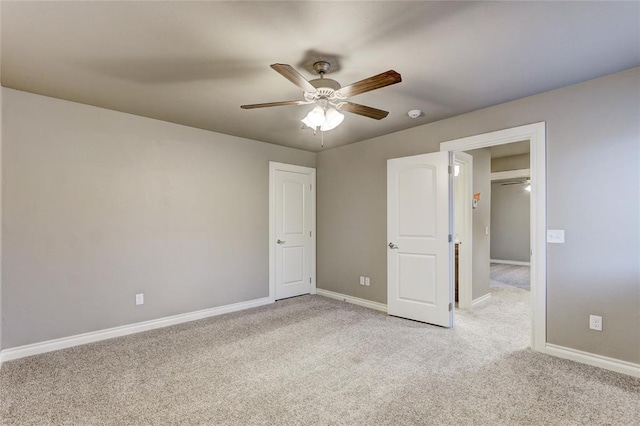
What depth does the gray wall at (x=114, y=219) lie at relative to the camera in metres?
2.96

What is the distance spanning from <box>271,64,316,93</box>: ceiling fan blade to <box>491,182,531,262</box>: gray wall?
27.2 feet

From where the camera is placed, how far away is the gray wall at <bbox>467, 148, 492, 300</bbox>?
4.66 m

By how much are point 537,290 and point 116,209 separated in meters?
4.44

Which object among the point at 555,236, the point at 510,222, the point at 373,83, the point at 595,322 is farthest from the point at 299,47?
the point at 510,222

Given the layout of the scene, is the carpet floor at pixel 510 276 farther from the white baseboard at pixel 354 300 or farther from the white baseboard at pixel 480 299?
the white baseboard at pixel 354 300

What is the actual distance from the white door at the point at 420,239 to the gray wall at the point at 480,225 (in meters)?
1.17

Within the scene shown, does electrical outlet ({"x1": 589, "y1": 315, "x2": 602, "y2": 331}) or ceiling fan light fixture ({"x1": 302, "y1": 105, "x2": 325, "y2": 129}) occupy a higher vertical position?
ceiling fan light fixture ({"x1": 302, "y1": 105, "x2": 325, "y2": 129})

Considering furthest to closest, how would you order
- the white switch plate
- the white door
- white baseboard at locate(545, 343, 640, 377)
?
the white door, the white switch plate, white baseboard at locate(545, 343, 640, 377)

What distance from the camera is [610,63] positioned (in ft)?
7.95

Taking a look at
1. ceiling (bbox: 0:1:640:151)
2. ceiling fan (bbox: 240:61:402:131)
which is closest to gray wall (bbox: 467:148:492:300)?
ceiling (bbox: 0:1:640:151)

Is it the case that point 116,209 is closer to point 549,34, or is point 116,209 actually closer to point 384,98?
point 384,98

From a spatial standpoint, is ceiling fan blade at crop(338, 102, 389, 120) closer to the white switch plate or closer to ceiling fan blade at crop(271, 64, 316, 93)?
ceiling fan blade at crop(271, 64, 316, 93)

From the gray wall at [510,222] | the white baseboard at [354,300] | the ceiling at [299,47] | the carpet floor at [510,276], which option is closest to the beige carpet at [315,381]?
the white baseboard at [354,300]

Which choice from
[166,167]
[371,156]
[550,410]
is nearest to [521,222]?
[371,156]
